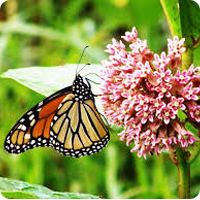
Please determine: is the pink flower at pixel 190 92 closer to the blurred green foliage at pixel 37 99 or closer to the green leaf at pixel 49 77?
the green leaf at pixel 49 77

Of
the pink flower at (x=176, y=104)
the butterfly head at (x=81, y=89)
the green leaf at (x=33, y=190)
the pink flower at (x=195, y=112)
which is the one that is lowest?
the green leaf at (x=33, y=190)

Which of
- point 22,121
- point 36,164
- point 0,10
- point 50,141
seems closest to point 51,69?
point 22,121

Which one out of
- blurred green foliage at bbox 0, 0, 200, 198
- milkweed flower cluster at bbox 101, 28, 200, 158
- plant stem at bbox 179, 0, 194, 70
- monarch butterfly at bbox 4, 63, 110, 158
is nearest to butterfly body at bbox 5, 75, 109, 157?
monarch butterfly at bbox 4, 63, 110, 158

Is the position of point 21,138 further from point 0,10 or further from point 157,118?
point 0,10

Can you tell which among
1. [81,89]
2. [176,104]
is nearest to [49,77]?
[81,89]

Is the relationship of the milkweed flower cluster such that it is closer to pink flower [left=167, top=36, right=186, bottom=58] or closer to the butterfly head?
pink flower [left=167, top=36, right=186, bottom=58]

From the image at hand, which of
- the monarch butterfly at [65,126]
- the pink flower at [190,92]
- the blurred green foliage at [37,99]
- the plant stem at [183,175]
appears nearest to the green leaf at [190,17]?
the pink flower at [190,92]

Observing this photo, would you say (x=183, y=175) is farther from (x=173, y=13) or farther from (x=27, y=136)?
(x=27, y=136)
